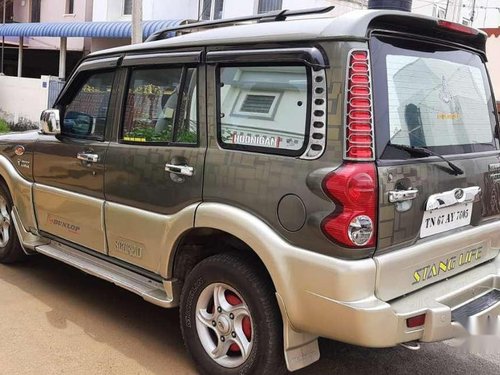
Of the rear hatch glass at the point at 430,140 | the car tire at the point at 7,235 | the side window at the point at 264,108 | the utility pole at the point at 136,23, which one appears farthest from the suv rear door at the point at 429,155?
the utility pole at the point at 136,23

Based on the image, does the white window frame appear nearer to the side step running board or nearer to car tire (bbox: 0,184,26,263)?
the side step running board

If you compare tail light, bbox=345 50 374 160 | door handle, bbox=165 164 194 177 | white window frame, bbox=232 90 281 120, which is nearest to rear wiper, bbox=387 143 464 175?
tail light, bbox=345 50 374 160

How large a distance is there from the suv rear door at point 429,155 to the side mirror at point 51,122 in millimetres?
2640

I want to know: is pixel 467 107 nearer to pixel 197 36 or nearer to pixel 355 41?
pixel 355 41

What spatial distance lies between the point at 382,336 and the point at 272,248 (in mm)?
671

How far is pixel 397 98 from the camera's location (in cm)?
280

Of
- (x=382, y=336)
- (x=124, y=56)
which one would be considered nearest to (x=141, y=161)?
(x=124, y=56)

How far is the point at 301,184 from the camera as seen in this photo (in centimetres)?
271

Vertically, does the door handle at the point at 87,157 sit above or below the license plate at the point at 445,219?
above

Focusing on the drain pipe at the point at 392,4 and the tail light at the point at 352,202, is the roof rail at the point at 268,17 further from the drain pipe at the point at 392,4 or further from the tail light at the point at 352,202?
the tail light at the point at 352,202

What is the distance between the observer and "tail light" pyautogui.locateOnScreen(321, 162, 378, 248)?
2572 millimetres

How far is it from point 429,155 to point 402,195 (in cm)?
34

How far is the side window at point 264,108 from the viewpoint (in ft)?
9.24

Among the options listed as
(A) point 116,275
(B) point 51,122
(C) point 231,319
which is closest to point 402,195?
(C) point 231,319
